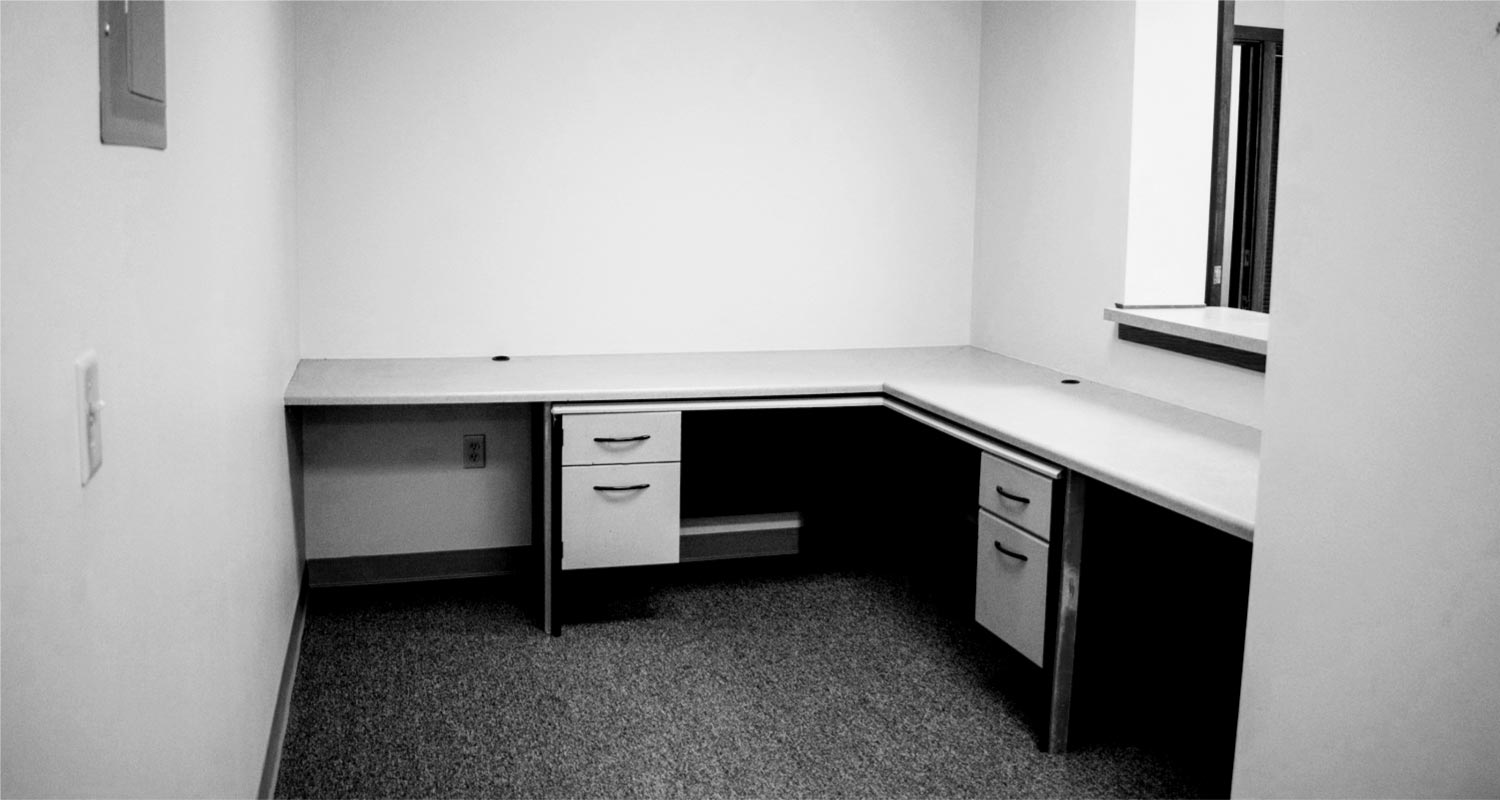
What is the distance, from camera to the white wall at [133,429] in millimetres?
721

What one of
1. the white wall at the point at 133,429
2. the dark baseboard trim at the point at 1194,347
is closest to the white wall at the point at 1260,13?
the dark baseboard trim at the point at 1194,347

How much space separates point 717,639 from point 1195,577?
1133mm

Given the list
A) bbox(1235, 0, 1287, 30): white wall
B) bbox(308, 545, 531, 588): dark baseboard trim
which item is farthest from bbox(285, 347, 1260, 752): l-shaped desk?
bbox(1235, 0, 1287, 30): white wall

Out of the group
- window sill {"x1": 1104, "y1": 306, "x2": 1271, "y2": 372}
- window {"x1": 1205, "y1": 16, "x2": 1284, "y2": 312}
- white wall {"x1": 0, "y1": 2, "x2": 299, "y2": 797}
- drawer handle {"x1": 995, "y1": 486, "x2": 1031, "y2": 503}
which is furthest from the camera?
window {"x1": 1205, "y1": 16, "x2": 1284, "y2": 312}

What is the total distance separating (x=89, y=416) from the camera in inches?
34.1

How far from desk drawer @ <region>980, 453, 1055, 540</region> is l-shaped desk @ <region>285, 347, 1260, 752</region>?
0.02 m

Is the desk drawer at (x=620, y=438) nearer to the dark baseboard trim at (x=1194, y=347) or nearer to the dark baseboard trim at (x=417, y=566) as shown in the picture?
the dark baseboard trim at (x=417, y=566)

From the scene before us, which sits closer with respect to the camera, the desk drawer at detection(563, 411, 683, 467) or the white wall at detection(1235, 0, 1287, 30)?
the desk drawer at detection(563, 411, 683, 467)

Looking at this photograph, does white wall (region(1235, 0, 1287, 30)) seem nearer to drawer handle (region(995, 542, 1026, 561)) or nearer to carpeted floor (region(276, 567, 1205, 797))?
carpeted floor (region(276, 567, 1205, 797))

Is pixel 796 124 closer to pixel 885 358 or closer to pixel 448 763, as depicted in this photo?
pixel 885 358

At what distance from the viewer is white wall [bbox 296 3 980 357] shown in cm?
321

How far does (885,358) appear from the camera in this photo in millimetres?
3465

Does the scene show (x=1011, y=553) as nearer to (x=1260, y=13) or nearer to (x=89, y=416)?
(x=89, y=416)

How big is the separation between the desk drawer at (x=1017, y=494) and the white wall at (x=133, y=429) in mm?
1419
